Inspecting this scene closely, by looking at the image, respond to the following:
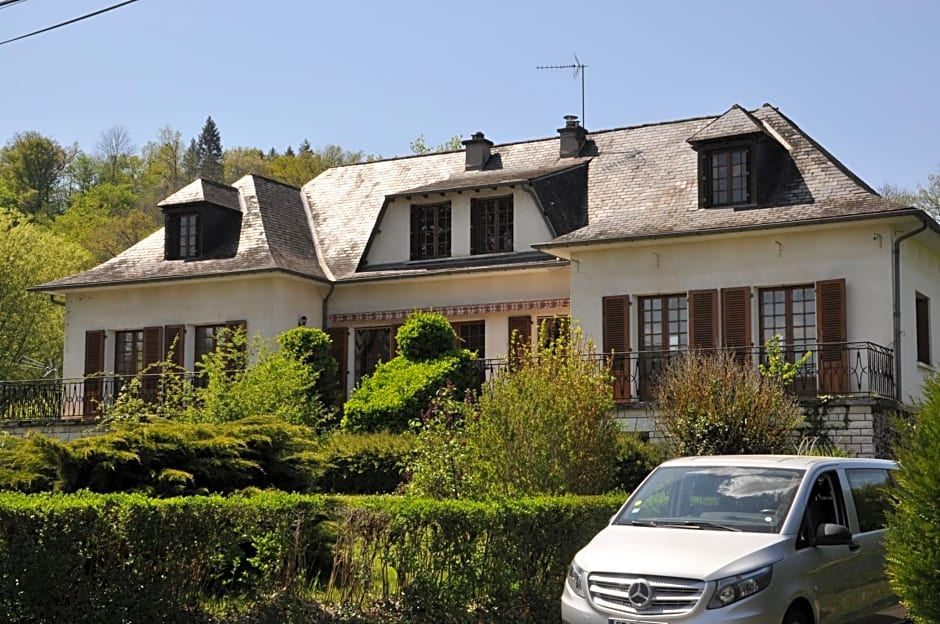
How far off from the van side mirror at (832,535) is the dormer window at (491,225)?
728 inches

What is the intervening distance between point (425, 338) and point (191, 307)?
700cm

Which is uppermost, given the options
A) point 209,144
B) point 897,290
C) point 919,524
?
point 209,144

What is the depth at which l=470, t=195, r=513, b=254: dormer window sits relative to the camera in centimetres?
2846

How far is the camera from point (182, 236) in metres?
30.9

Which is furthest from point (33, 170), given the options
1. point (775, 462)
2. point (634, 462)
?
point (775, 462)

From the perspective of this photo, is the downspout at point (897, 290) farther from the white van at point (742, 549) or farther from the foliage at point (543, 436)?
the white van at point (742, 549)

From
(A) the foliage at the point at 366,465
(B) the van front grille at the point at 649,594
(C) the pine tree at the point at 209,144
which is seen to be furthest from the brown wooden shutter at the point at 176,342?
(C) the pine tree at the point at 209,144

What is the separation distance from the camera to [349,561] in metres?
11.3

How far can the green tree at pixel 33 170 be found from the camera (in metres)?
68.6

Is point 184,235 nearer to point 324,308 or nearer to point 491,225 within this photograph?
point 324,308

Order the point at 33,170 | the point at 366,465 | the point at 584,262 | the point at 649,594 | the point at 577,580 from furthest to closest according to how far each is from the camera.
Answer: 1. the point at 33,170
2. the point at 584,262
3. the point at 366,465
4. the point at 577,580
5. the point at 649,594

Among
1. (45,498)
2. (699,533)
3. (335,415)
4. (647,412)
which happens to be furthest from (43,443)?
Result: (335,415)

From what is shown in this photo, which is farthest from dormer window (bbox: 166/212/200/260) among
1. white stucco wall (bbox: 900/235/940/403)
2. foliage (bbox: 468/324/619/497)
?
white stucco wall (bbox: 900/235/940/403)

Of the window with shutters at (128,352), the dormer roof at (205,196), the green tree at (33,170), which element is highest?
the green tree at (33,170)
